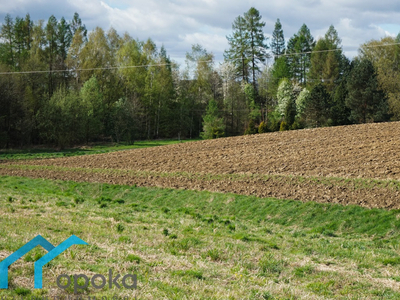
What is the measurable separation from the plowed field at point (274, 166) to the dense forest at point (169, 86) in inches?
716

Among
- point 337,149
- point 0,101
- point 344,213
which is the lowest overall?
point 344,213

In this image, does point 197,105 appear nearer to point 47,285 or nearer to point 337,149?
point 337,149

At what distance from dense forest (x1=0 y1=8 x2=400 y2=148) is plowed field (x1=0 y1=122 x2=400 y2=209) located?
18184 mm

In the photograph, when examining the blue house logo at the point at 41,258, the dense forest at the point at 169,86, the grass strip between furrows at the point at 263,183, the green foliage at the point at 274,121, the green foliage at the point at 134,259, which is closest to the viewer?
the blue house logo at the point at 41,258

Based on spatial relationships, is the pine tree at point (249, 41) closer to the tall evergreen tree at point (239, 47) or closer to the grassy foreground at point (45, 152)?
the tall evergreen tree at point (239, 47)

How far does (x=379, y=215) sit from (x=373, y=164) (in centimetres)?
713

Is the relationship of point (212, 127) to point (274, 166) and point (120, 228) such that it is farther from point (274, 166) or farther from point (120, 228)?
point (120, 228)

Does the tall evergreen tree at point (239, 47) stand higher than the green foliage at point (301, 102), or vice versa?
the tall evergreen tree at point (239, 47)

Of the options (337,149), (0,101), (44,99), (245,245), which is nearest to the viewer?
(245,245)

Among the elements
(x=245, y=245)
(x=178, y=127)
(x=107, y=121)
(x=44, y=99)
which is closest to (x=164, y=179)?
(x=245, y=245)

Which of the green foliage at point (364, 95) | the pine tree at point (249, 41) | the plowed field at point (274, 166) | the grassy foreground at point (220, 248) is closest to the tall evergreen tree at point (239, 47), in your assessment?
the pine tree at point (249, 41)

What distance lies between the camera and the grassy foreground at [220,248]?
5922 millimetres

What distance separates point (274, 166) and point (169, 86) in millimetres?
48226

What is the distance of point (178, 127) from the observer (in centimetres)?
6919
